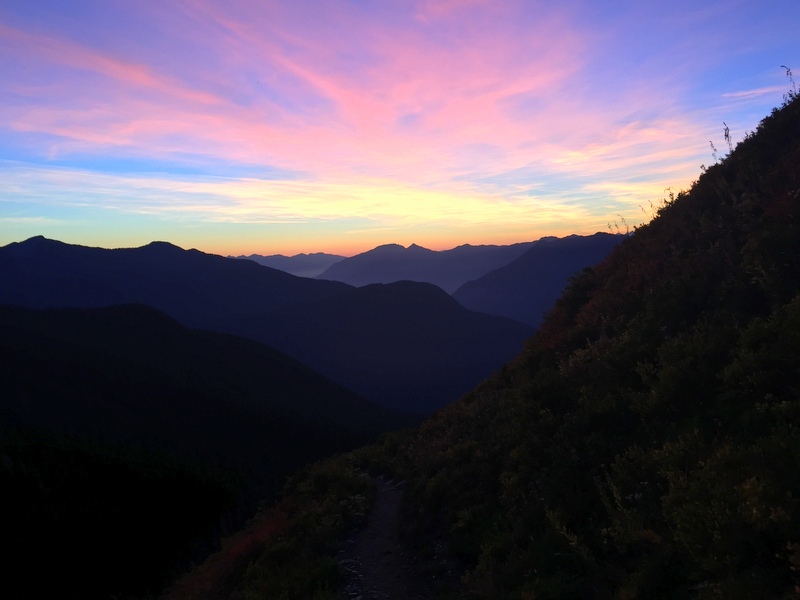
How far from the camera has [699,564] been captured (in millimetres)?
4836

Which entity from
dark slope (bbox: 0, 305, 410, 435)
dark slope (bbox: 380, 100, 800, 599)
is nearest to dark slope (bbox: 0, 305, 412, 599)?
dark slope (bbox: 0, 305, 410, 435)

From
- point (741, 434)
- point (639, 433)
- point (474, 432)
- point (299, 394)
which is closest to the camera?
point (741, 434)

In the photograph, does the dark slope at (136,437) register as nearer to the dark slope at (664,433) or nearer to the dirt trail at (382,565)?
the dirt trail at (382,565)

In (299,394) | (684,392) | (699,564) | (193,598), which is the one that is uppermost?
(684,392)

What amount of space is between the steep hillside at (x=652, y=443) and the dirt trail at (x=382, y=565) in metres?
0.45

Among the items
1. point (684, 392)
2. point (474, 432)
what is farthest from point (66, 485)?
point (684, 392)

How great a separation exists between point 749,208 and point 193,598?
16.7m

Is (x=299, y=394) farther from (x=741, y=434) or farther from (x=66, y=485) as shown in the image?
(x=741, y=434)

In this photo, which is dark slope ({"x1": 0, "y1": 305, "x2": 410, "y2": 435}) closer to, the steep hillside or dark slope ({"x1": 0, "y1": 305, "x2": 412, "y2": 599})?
dark slope ({"x1": 0, "y1": 305, "x2": 412, "y2": 599})

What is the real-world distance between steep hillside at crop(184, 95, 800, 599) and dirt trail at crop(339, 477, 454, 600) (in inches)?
17.9

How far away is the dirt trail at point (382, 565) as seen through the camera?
322 inches

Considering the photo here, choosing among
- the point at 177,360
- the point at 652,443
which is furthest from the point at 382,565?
the point at 177,360

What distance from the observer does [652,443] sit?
708 cm

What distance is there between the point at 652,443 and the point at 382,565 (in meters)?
5.73
